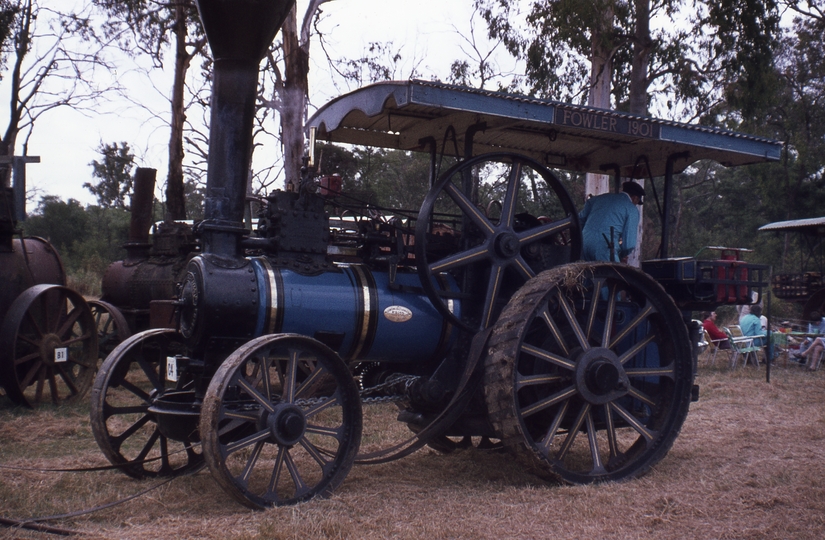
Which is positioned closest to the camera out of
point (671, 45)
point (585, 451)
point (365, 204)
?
point (365, 204)

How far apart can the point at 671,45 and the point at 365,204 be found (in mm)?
11142

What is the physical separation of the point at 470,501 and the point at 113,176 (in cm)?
3061

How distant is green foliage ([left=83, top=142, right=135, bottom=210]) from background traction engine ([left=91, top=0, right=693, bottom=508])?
80.1 feet

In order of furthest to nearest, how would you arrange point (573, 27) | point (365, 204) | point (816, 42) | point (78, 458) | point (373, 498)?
point (816, 42), point (573, 27), point (78, 458), point (365, 204), point (373, 498)

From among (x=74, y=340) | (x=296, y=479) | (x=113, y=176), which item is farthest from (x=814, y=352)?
(x=113, y=176)

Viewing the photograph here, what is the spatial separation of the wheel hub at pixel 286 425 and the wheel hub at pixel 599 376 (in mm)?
1753

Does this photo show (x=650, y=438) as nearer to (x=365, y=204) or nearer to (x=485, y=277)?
(x=485, y=277)

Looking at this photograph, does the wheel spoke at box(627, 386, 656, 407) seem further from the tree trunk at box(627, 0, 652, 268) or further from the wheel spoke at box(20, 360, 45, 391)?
the tree trunk at box(627, 0, 652, 268)

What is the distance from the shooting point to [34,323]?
293 inches

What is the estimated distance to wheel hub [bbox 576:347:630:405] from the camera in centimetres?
482

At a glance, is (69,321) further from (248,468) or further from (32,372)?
(248,468)

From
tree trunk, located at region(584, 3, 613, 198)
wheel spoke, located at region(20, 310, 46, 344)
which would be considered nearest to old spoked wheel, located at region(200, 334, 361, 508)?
wheel spoke, located at region(20, 310, 46, 344)

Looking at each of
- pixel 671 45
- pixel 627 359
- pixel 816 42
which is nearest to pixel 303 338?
pixel 627 359

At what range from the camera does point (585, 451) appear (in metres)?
5.94
